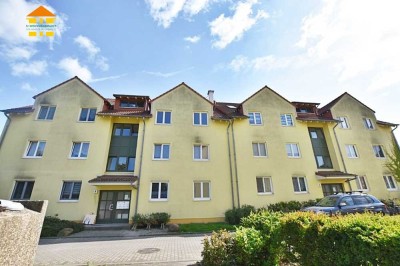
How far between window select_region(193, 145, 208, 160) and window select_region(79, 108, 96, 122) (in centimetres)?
1066

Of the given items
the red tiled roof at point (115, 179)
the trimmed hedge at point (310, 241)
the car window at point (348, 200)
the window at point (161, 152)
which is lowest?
the trimmed hedge at point (310, 241)

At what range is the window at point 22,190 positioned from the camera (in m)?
15.6

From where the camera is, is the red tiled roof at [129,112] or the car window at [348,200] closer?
the car window at [348,200]

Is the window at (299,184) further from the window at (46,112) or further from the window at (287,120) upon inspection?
the window at (46,112)

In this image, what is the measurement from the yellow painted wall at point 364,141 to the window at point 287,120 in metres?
5.63

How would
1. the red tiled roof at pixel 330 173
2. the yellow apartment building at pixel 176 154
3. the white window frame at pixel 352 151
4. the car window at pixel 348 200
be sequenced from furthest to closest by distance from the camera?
1. the white window frame at pixel 352 151
2. the red tiled roof at pixel 330 173
3. the yellow apartment building at pixel 176 154
4. the car window at pixel 348 200

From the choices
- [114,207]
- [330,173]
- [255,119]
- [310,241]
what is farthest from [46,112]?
[330,173]

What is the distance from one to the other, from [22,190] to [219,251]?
732 inches

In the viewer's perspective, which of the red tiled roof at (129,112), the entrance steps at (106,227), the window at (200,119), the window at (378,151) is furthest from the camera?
the window at (378,151)

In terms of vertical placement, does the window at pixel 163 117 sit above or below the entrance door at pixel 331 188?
above

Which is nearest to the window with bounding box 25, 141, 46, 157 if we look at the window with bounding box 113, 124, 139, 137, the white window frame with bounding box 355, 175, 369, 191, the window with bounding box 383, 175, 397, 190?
the window with bounding box 113, 124, 139, 137

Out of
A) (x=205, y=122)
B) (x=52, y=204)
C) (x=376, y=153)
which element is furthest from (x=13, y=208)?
(x=376, y=153)

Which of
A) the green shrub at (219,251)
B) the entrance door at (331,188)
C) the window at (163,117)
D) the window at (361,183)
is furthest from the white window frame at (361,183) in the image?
the window at (163,117)

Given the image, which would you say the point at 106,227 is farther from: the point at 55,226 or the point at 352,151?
the point at 352,151
